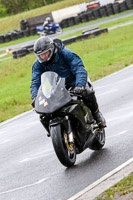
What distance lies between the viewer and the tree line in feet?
298

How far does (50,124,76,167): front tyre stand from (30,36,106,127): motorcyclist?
28.6 inches

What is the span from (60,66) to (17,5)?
85.9 meters

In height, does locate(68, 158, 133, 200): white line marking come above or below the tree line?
above

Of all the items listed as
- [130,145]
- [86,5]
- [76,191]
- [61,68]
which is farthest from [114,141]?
[86,5]

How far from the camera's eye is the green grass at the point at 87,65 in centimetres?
1738

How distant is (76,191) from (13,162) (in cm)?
277

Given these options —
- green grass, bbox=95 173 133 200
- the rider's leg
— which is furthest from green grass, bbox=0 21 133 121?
green grass, bbox=95 173 133 200

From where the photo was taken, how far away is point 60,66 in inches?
297

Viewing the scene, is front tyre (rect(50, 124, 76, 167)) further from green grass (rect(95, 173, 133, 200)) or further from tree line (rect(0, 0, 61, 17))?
tree line (rect(0, 0, 61, 17))

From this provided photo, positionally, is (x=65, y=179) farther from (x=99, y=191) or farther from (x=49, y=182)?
(x=99, y=191)

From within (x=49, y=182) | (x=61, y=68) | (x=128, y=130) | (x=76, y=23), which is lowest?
(x=76, y=23)

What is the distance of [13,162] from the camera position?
867 centimetres

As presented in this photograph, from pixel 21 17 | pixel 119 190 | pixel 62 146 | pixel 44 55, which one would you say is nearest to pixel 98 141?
pixel 62 146

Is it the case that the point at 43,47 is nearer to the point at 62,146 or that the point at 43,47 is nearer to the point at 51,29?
the point at 62,146
